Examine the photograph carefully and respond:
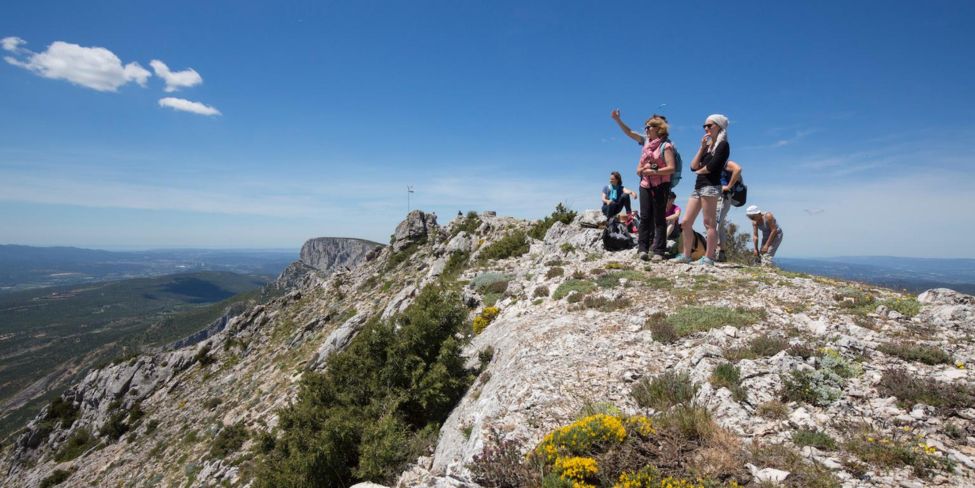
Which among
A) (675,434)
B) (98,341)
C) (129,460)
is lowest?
(98,341)

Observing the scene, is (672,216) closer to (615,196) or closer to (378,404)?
(615,196)

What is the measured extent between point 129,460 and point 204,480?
11.7 metres

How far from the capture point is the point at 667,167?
1059 cm

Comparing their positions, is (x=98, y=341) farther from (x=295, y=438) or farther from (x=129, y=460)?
(x=295, y=438)

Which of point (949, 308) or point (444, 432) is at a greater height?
point (949, 308)

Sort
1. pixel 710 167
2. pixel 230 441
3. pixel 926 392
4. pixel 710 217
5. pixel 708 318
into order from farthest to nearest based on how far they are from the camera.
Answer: pixel 230 441
pixel 710 217
pixel 710 167
pixel 708 318
pixel 926 392

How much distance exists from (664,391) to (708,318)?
112 inches

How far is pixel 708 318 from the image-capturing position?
26.1 feet

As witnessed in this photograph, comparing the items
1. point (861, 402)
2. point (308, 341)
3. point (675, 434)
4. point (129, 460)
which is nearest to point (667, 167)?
point (861, 402)

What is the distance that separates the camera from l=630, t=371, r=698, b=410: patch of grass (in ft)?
18.6

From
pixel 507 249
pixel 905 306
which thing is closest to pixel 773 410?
pixel 905 306

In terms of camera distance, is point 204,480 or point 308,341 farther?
point 308,341

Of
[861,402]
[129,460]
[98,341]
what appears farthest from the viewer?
[98,341]

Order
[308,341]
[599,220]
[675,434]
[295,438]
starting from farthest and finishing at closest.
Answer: [308,341] < [599,220] < [295,438] < [675,434]
